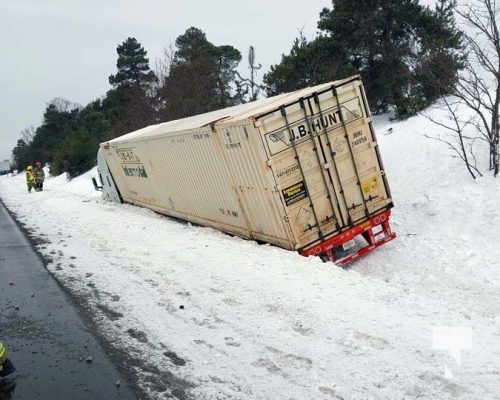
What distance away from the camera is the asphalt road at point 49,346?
479 cm

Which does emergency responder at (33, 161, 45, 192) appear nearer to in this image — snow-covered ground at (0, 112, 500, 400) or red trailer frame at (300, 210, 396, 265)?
snow-covered ground at (0, 112, 500, 400)

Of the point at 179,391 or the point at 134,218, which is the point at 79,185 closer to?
the point at 134,218

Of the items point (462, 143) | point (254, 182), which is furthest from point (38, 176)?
point (462, 143)

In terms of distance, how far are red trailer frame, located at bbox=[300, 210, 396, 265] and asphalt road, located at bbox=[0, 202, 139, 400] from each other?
4.30m

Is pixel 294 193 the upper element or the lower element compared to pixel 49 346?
lower

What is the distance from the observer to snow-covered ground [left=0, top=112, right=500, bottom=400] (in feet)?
15.3

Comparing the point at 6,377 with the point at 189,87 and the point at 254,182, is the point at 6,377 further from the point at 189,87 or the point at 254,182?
the point at 189,87

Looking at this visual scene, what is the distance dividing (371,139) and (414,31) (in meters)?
15.5

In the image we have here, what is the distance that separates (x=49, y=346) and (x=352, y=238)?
5.73 meters

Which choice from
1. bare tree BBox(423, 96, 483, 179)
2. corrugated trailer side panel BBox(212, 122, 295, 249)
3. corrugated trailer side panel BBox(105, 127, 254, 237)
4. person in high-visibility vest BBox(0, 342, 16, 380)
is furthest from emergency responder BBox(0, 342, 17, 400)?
bare tree BBox(423, 96, 483, 179)

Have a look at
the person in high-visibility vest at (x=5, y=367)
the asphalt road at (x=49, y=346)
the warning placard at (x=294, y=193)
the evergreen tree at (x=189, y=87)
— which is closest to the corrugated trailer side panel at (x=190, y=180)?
the warning placard at (x=294, y=193)

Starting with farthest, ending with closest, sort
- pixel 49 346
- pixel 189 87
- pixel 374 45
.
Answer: pixel 189 87 < pixel 374 45 < pixel 49 346

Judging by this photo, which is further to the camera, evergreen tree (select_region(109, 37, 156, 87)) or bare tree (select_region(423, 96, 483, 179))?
evergreen tree (select_region(109, 37, 156, 87))

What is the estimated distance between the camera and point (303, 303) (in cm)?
653
